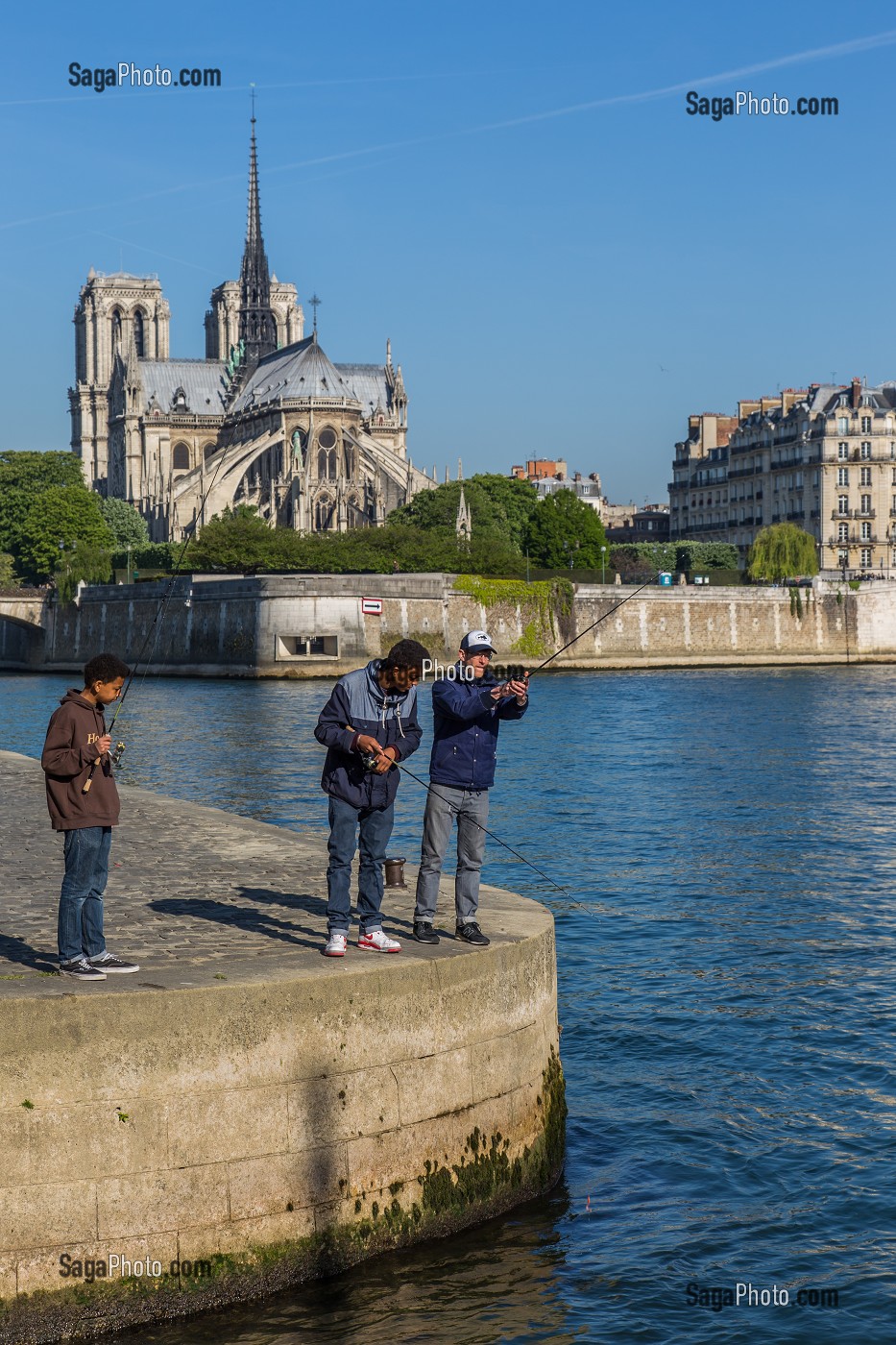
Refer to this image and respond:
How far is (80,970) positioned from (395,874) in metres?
3.90

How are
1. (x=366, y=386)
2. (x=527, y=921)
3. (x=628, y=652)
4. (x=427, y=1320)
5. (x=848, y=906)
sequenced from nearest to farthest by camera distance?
(x=427, y=1320) → (x=527, y=921) → (x=848, y=906) → (x=628, y=652) → (x=366, y=386)

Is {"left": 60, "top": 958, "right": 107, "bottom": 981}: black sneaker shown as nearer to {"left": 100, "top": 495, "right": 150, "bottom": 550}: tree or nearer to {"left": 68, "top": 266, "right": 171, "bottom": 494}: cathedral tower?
{"left": 100, "top": 495, "right": 150, "bottom": 550}: tree

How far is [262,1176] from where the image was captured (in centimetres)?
807

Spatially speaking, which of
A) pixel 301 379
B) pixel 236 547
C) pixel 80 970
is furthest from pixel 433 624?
pixel 301 379

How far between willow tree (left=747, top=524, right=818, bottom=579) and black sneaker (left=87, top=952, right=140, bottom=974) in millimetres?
92863

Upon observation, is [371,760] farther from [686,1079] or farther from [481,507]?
[481,507]

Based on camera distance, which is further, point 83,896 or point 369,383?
point 369,383

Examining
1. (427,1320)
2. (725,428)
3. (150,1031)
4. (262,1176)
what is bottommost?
(427,1320)

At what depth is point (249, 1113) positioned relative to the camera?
802 centimetres

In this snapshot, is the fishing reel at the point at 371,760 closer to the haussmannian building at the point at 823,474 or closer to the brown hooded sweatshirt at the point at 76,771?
the brown hooded sweatshirt at the point at 76,771

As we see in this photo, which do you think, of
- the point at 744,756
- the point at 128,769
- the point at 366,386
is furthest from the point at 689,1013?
the point at 366,386

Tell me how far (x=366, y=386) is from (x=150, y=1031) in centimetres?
16592

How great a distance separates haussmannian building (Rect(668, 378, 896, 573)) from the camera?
115875 millimetres

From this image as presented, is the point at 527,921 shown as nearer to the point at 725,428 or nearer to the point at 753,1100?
the point at 753,1100
